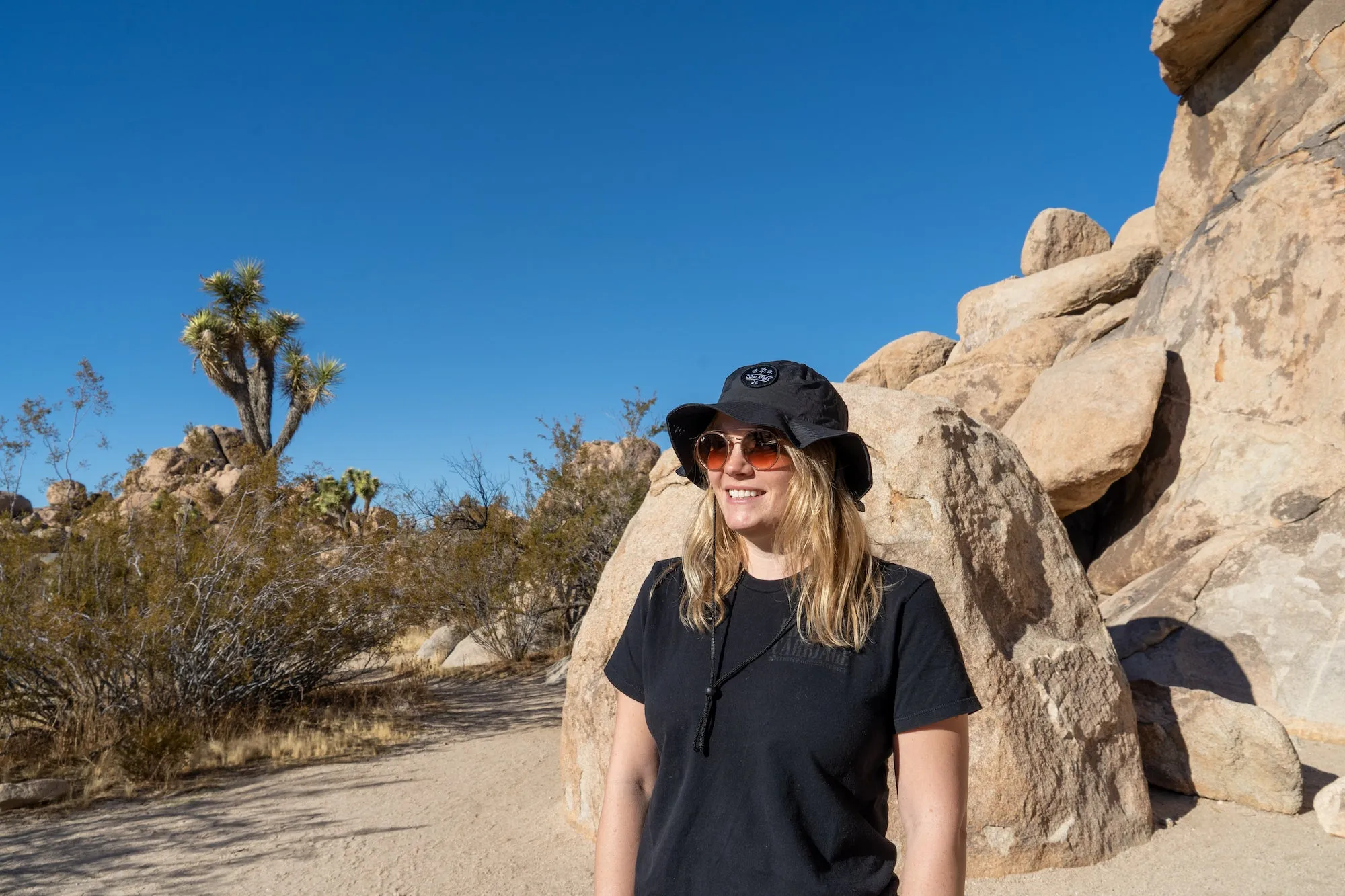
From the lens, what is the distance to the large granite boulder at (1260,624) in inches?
224

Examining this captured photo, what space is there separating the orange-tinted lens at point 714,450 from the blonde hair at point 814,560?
0.36 feet

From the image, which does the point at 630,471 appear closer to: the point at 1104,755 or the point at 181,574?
the point at 181,574

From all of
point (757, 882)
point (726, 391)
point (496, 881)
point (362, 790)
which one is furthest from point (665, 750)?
point (362, 790)

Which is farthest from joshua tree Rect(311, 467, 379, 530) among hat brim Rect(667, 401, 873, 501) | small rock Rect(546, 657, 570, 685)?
hat brim Rect(667, 401, 873, 501)

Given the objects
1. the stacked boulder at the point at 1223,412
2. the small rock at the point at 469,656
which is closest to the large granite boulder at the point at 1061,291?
the stacked boulder at the point at 1223,412

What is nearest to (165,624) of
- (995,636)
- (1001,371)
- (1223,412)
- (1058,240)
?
(995,636)

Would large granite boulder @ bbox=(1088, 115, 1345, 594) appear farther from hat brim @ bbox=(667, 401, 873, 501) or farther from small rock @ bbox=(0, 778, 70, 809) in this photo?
small rock @ bbox=(0, 778, 70, 809)

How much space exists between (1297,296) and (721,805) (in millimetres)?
7891

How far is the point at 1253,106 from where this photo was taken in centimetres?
973

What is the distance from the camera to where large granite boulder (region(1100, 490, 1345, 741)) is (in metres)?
5.68

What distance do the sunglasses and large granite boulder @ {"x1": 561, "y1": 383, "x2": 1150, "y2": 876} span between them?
247 centimetres

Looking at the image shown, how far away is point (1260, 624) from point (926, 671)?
5.84m

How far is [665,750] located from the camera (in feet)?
5.33

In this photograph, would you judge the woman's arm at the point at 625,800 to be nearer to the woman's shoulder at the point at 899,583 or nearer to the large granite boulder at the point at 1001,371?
the woman's shoulder at the point at 899,583
